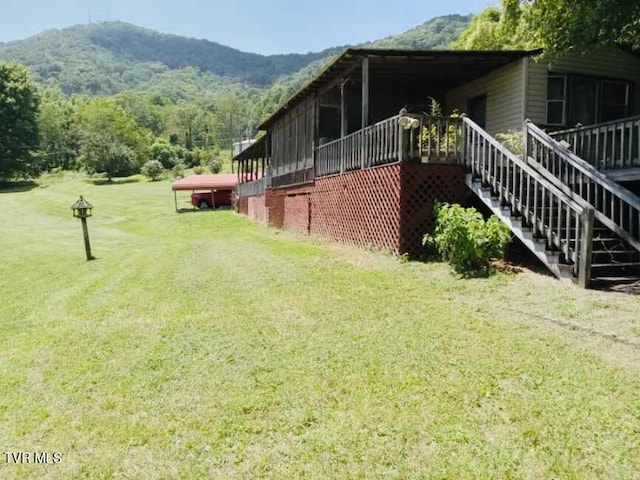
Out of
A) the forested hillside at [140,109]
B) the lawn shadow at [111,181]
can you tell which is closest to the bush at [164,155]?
the forested hillside at [140,109]

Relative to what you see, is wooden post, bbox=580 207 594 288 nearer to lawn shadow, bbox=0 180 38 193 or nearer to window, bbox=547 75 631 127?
window, bbox=547 75 631 127

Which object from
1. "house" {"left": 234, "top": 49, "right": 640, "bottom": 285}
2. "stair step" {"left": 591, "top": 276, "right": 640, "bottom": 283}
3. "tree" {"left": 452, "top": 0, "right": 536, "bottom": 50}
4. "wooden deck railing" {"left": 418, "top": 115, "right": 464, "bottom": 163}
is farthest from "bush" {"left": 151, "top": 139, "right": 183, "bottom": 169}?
"stair step" {"left": 591, "top": 276, "right": 640, "bottom": 283}

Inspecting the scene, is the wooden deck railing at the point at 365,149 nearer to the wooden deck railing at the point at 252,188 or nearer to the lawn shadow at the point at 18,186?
the wooden deck railing at the point at 252,188

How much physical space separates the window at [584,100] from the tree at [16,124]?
5862 centimetres

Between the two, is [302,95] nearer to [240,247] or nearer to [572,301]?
[240,247]

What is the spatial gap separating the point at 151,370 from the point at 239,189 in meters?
25.9

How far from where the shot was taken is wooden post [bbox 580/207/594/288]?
20.6 ft

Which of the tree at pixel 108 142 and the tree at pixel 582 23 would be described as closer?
the tree at pixel 582 23

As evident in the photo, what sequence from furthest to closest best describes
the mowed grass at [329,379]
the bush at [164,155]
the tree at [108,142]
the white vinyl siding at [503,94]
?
the bush at [164,155], the tree at [108,142], the white vinyl siding at [503,94], the mowed grass at [329,379]

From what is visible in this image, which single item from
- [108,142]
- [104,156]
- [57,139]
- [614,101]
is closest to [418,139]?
[614,101]

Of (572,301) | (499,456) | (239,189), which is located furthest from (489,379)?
(239,189)

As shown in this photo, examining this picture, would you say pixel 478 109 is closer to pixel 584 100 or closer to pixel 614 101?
pixel 584 100

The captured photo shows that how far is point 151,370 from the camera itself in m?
4.53

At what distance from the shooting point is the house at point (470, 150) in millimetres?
7504
